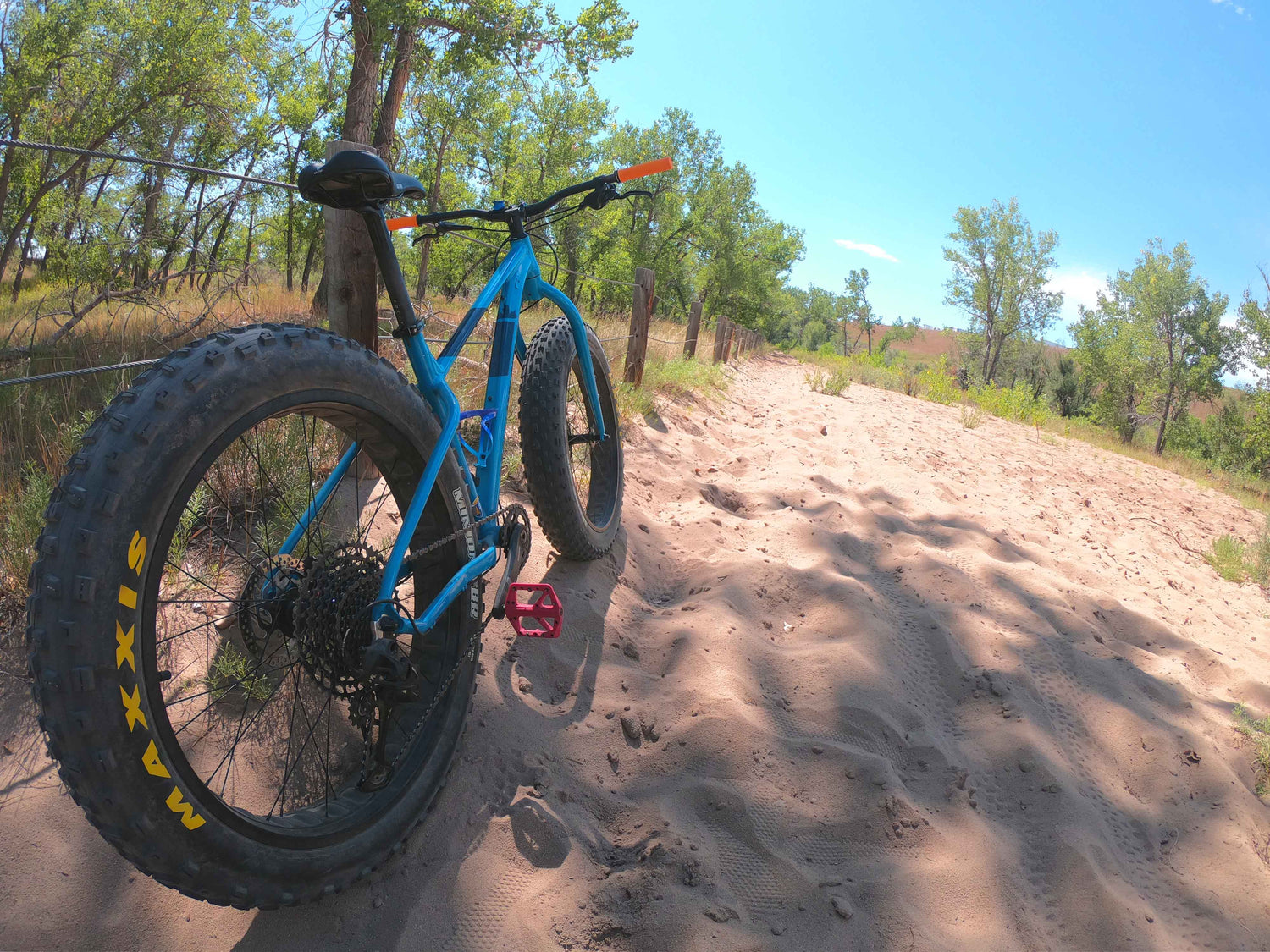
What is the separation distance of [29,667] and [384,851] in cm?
79

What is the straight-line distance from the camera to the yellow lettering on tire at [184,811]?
1.06 metres

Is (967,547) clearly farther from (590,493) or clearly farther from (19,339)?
(19,339)

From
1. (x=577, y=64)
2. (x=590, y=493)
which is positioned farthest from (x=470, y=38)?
(x=590, y=493)

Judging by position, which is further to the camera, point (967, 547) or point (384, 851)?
point (967, 547)

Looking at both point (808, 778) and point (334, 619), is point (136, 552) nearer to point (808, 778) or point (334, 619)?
point (334, 619)

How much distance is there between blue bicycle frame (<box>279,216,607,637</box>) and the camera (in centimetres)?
160

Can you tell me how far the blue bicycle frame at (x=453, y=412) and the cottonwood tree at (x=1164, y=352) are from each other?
3458cm

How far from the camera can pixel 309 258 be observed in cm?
2436

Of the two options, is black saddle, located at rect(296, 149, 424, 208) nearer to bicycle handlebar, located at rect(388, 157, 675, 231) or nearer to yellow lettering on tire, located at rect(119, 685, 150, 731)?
bicycle handlebar, located at rect(388, 157, 675, 231)

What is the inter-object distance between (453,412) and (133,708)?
0.98 meters

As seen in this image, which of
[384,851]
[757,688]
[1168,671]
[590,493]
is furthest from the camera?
[590,493]

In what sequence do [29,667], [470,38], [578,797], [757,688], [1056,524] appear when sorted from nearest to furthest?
1. [29,667]
2. [578,797]
3. [757,688]
4. [1056,524]
5. [470,38]

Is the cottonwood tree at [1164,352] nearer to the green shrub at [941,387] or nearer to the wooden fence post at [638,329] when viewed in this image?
the green shrub at [941,387]

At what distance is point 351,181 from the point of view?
1.55 meters
